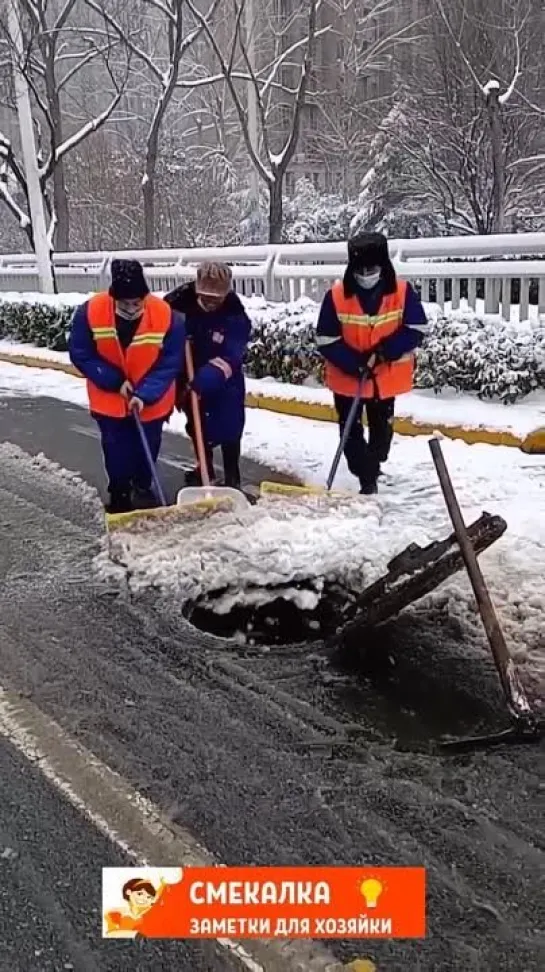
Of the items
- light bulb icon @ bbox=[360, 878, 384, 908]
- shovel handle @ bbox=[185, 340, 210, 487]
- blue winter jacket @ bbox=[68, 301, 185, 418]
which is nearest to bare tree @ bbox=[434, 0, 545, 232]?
shovel handle @ bbox=[185, 340, 210, 487]

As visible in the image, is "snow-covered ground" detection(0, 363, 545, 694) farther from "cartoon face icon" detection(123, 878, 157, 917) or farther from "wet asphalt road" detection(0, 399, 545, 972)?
"cartoon face icon" detection(123, 878, 157, 917)

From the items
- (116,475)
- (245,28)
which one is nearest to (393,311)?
(116,475)

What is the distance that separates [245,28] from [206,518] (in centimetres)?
2443

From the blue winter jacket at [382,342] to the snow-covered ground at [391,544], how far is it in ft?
3.02

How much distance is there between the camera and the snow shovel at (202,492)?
216 inches

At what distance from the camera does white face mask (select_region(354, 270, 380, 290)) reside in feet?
19.0

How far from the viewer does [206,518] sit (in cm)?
543

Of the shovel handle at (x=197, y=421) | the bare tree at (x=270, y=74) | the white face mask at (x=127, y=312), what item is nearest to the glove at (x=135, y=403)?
the white face mask at (x=127, y=312)

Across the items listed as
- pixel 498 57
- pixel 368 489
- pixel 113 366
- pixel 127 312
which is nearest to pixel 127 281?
pixel 127 312

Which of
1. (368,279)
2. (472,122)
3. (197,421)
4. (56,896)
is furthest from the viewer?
(472,122)

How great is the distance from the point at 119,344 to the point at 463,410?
140 inches

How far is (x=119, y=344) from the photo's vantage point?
5.51 m

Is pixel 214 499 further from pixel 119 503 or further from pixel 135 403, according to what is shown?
pixel 119 503

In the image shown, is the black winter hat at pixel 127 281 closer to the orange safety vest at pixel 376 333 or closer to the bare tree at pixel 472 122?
the orange safety vest at pixel 376 333
